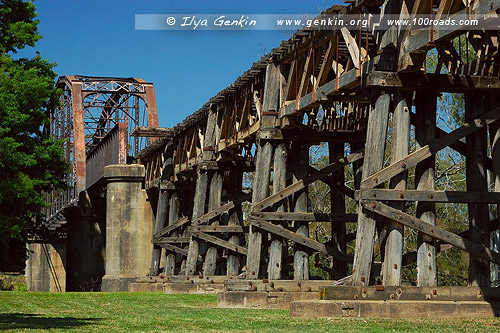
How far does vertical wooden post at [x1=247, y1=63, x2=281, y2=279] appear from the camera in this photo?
18.8 metres

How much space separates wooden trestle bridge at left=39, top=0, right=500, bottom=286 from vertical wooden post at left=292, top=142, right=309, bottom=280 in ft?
0.08

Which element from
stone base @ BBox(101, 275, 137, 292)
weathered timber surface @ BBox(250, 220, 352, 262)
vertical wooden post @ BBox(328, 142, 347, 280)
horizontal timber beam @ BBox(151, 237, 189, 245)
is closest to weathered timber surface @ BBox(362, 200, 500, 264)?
weathered timber surface @ BBox(250, 220, 352, 262)

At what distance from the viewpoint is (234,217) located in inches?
1017

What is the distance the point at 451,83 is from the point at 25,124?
17.3 meters

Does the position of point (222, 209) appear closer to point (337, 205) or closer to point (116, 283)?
point (337, 205)

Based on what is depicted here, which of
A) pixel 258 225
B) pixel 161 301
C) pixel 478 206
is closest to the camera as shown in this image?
pixel 478 206

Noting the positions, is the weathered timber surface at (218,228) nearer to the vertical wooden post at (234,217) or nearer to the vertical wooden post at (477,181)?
the vertical wooden post at (234,217)

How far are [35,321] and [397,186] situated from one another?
17.5ft

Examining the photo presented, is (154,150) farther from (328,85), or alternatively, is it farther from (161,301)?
(328,85)

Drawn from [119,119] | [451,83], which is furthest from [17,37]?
[119,119]

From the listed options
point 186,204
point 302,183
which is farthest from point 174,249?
point 302,183

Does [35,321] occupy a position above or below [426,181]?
below

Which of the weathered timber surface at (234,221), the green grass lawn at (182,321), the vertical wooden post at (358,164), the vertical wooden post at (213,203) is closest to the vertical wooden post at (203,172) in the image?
the vertical wooden post at (213,203)

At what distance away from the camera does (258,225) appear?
1847cm
